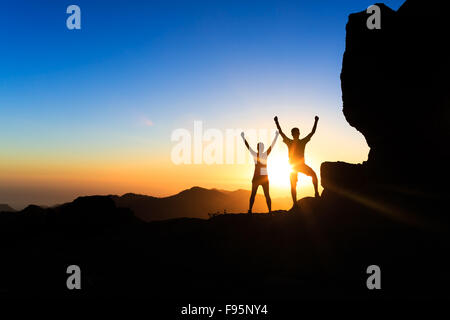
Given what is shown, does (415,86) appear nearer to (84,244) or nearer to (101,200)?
(84,244)

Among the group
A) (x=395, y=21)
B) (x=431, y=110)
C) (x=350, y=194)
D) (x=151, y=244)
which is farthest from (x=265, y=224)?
(x=395, y=21)

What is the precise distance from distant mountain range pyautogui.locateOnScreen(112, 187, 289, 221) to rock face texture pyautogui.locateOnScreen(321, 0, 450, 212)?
71.5m

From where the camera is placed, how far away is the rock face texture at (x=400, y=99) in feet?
33.4

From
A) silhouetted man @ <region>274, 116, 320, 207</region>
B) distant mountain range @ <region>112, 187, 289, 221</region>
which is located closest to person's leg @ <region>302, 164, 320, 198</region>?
silhouetted man @ <region>274, 116, 320, 207</region>

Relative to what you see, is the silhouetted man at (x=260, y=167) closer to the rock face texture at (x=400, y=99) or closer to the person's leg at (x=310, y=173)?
the person's leg at (x=310, y=173)

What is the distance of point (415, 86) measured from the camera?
424 inches

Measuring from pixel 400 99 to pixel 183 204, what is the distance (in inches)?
3667

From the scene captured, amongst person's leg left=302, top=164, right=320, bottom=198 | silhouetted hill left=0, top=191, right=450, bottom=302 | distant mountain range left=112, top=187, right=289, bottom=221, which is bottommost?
distant mountain range left=112, top=187, right=289, bottom=221

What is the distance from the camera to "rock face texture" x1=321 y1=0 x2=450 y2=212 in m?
10.2

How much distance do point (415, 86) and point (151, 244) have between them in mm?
11176

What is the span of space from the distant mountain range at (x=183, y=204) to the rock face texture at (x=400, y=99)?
2817 inches

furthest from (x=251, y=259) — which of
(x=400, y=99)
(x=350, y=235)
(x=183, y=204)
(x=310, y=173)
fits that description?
(x=183, y=204)

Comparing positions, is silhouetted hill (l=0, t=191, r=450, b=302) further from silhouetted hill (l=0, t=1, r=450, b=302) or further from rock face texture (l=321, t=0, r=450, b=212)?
rock face texture (l=321, t=0, r=450, b=212)

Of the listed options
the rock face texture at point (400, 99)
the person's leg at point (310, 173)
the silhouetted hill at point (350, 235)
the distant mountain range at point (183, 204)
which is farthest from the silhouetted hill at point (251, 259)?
the distant mountain range at point (183, 204)
